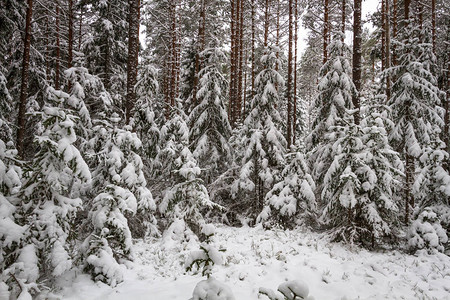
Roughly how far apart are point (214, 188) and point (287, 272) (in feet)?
22.1

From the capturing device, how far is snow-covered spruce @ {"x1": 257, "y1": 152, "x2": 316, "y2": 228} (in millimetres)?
11070

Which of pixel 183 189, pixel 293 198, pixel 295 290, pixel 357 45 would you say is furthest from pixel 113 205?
pixel 357 45

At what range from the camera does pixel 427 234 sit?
9148 mm

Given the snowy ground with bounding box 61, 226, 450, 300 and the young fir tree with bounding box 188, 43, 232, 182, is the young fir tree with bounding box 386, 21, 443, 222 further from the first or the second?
the young fir tree with bounding box 188, 43, 232, 182

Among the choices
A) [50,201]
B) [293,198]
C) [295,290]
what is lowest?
[293,198]

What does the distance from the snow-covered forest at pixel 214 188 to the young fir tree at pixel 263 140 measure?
0.24 feet

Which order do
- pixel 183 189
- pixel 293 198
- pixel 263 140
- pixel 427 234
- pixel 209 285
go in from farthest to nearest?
pixel 263 140
pixel 293 198
pixel 183 189
pixel 427 234
pixel 209 285

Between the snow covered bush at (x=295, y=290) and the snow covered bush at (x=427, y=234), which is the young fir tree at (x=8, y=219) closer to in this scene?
the snow covered bush at (x=295, y=290)

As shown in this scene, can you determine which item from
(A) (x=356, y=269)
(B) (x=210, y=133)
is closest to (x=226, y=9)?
(B) (x=210, y=133)

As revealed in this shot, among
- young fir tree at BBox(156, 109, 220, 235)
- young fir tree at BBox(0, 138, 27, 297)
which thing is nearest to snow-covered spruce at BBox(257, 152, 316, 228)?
young fir tree at BBox(156, 109, 220, 235)

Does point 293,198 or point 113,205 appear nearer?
point 113,205

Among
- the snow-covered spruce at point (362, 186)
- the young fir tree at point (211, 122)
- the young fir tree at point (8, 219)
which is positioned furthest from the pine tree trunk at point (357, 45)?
the young fir tree at point (8, 219)

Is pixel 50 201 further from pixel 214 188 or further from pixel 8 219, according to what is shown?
pixel 214 188

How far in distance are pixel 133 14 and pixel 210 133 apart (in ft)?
21.4
